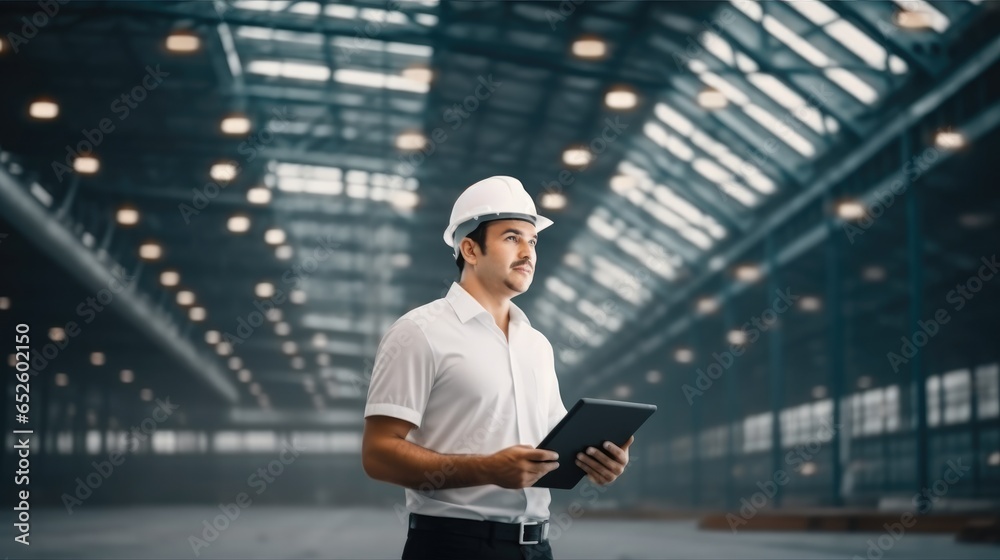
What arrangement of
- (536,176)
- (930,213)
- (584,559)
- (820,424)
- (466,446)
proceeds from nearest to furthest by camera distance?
(466,446) < (584,559) < (536,176) < (930,213) < (820,424)

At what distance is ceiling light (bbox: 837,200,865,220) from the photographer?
2281 centimetres

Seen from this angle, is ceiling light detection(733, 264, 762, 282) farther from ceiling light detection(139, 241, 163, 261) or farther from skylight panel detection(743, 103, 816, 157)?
ceiling light detection(139, 241, 163, 261)

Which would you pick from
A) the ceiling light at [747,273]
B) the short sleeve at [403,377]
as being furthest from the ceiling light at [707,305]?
the short sleeve at [403,377]

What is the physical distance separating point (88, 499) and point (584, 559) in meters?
9.61

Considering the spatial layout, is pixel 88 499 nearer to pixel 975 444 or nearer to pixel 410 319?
pixel 410 319

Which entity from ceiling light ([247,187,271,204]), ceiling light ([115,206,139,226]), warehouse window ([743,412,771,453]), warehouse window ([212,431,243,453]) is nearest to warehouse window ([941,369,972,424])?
warehouse window ([743,412,771,453])

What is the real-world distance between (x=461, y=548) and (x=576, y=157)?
16.6 meters

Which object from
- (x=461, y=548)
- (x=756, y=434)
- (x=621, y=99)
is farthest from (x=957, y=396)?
(x=461, y=548)

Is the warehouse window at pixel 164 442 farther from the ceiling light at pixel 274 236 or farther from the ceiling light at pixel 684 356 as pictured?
the ceiling light at pixel 684 356

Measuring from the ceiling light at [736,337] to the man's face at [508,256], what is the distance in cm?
2463

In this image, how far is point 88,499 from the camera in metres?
19.0

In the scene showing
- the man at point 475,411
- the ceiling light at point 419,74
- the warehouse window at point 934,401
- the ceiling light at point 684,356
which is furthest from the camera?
the warehouse window at point 934,401

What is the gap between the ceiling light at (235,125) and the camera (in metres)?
18.1

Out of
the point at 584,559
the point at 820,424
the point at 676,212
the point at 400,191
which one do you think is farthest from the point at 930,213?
the point at 584,559
